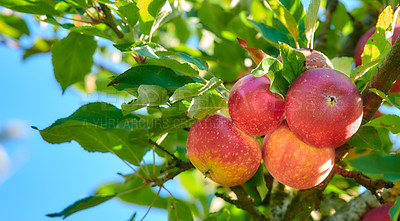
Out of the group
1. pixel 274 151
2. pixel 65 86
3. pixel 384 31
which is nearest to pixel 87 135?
pixel 65 86

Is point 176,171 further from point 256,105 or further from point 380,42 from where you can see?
point 380,42

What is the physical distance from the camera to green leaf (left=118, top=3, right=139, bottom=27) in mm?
1195

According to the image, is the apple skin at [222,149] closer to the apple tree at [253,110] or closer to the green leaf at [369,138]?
the apple tree at [253,110]

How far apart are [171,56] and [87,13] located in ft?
1.79

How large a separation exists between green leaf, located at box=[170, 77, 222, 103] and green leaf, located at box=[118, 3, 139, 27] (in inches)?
13.5

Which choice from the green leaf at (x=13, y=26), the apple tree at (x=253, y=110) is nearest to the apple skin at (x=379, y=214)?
the apple tree at (x=253, y=110)

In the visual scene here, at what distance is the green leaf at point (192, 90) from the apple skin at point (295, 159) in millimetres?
230

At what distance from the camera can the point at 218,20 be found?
215 cm

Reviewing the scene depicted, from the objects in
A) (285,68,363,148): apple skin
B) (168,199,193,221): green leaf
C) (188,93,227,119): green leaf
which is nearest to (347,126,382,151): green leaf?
(285,68,363,148): apple skin

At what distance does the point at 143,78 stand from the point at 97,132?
375mm

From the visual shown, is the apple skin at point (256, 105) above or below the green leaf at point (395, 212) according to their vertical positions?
above

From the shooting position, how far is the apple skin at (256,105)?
1.01 metres

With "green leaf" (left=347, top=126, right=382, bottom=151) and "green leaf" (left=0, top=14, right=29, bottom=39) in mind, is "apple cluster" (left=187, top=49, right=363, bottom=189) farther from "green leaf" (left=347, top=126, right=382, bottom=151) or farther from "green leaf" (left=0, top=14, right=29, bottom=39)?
"green leaf" (left=0, top=14, right=29, bottom=39)

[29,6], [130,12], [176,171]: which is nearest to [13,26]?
[29,6]
